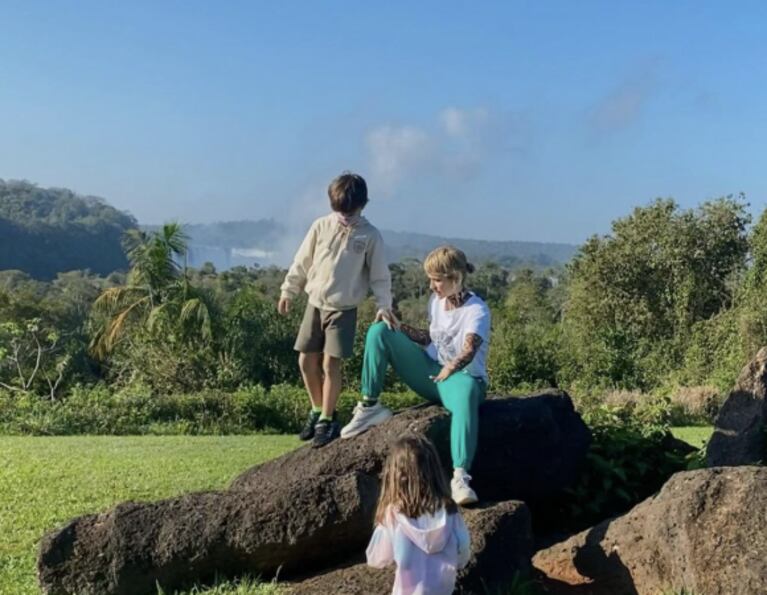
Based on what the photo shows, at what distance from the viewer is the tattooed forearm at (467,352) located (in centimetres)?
499

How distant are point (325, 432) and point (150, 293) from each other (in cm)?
1970

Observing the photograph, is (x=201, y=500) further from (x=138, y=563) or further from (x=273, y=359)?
(x=273, y=359)

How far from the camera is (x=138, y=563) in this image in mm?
4434

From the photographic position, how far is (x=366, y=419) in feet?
17.6

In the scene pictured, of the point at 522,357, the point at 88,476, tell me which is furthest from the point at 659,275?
the point at 88,476

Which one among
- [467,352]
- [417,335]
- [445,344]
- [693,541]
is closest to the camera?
[693,541]

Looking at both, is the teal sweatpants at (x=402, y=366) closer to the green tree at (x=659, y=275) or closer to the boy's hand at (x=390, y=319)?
the boy's hand at (x=390, y=319)

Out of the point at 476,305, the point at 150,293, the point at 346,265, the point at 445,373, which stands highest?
the point at 346,265

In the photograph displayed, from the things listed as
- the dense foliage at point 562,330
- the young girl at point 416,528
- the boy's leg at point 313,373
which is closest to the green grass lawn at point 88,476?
the young girl at point 416,528

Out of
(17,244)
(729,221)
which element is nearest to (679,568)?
(729,221)

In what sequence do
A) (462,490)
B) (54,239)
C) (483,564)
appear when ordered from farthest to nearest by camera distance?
(54,239) → (462,490) → (483,564)

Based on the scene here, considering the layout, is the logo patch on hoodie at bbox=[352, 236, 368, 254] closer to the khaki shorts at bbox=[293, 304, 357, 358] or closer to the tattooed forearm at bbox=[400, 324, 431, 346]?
the khaki shorts at bbox=[293, 304, 357, 358]

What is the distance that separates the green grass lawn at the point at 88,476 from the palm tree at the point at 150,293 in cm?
1059

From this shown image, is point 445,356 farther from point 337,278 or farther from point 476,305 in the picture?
point 337,278
